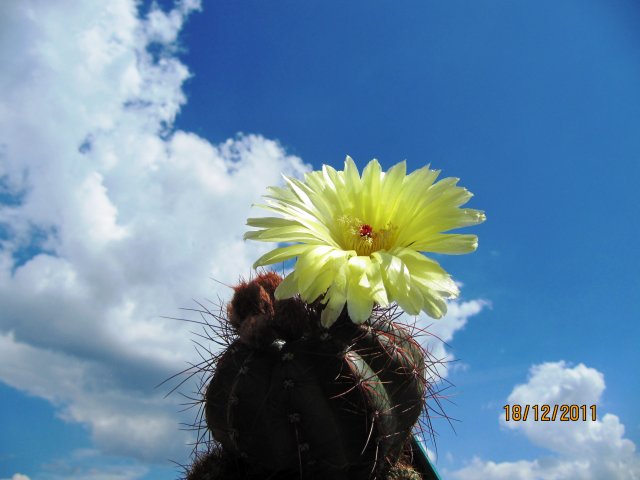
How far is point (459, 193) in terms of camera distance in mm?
2572

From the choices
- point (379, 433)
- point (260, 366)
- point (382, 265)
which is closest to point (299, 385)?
point (260, 366)

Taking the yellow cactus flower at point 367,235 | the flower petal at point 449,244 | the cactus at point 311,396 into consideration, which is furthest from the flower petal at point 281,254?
the flower petal at point 449,244

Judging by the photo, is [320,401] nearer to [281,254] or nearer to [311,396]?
[311,396]

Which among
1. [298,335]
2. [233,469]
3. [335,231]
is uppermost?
[335,231]

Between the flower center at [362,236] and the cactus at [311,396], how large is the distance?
30 cm

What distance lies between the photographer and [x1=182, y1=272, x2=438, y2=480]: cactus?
237cm

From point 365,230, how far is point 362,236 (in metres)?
0.03

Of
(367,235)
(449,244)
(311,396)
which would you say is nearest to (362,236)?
(367,235)

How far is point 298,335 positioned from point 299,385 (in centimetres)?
24

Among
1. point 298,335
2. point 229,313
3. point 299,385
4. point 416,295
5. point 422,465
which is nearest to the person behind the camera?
point 416,295

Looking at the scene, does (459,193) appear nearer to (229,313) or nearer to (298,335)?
(298,335)

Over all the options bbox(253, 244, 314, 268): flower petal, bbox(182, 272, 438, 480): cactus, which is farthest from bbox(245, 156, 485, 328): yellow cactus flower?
bbox(182, 272, 438, 480): cactus

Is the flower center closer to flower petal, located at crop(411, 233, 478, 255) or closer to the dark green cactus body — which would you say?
flower petal, located at crop(411, 233, 478, 255)

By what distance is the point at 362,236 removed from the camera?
2609 mm
